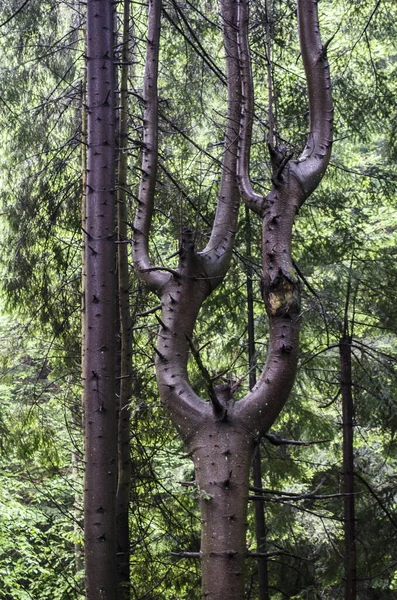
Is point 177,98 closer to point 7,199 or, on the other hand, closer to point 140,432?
point 7,199

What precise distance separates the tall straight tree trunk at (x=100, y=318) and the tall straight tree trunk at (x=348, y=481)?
187 cm

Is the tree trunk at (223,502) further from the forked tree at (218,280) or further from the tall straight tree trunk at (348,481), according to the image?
the tall straight tree trunk at (348,481)

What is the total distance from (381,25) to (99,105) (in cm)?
339

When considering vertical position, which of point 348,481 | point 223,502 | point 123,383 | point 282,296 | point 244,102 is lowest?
point 223,502

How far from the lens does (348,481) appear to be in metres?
5.21

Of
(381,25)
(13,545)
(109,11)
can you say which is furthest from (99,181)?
(13,545)

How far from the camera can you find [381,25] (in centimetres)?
641

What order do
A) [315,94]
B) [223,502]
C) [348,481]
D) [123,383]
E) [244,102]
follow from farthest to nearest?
[123,383] < [348,481] < [244,102] < [315,94] < [223,502]

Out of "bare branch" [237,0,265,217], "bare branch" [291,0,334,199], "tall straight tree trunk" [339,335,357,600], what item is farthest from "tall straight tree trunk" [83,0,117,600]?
"tall straight tree trunk" [339,335,357,600]

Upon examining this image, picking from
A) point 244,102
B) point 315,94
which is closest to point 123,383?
point 244,102

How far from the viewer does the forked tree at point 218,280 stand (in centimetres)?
291

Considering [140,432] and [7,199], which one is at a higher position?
[7,199]

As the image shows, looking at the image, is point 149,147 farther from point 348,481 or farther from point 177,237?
point 348,481

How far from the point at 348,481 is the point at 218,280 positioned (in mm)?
2442
